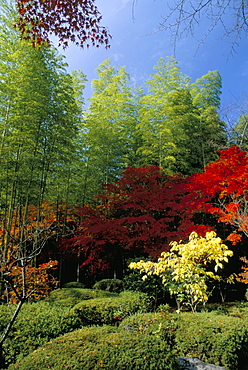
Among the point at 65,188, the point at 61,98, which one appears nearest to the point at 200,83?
the point at 61,98

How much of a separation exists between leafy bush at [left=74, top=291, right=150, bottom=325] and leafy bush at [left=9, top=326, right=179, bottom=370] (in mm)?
1781

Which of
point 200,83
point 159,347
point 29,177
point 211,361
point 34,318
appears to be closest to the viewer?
point 159,347

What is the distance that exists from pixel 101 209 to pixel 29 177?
270 centimetres

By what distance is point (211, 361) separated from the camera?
273 centimetres

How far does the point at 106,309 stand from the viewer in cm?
421

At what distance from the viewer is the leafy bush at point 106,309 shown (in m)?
4.09

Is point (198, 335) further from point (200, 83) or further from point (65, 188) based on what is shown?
point (200, 83)

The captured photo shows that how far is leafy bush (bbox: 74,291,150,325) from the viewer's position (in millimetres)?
4094

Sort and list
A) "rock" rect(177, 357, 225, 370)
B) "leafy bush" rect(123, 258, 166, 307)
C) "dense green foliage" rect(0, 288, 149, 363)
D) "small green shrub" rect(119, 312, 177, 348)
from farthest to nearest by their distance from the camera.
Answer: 1. "leafy bush" rect(123, 258, 166, 307)
2. "small green shrub" rect(119, 312, 177, 348)
3. "dense green foliage" rect(0, 288, 149, 363)
4. "rock" rect(177, 357, 225, 370)

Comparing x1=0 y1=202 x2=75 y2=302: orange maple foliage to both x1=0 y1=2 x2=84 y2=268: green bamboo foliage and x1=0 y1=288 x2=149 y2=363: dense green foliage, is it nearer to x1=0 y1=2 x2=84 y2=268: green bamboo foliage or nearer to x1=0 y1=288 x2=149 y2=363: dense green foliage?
x1=0 y1=2 x2=84 y2=268: green bamboo foliage

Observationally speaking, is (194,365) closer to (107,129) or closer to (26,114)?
(26,114)

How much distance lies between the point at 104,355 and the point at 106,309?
2424 millimetres

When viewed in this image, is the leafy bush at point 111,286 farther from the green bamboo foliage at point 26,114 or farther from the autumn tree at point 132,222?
the green bamboo foliage at point 26,114

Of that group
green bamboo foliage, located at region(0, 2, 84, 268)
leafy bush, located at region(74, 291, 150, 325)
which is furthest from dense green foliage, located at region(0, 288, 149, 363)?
green bamboo foliage, located at region(0, 2, 84, 268)
